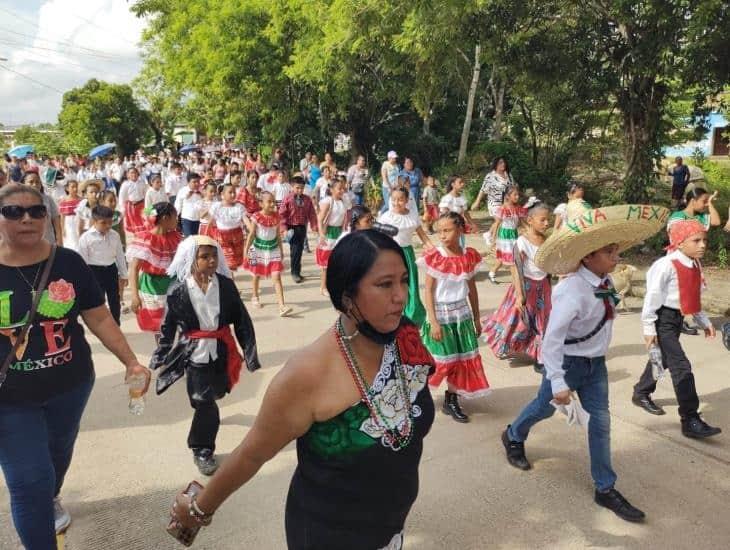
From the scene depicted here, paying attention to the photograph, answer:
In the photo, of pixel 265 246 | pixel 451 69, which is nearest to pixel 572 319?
pixel 265 246

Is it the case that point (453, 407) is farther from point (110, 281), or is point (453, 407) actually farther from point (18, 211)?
point (110, 281)

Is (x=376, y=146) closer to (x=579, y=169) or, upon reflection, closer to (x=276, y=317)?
(x=579, y=169)

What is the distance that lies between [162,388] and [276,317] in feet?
13.1

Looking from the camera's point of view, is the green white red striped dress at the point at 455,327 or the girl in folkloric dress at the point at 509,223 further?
the girl in folkloric dress at the point at 509,223

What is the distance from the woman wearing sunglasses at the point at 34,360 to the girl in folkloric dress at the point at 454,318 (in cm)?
272

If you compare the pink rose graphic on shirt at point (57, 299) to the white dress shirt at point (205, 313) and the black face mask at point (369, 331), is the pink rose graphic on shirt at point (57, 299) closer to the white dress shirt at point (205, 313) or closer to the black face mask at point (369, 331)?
the white dress shirt at point (205, 313)

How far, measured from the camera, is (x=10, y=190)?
2.90 m

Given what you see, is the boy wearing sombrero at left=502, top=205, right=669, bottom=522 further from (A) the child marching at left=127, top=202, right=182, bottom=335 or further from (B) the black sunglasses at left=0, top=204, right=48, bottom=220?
(A) the child marching at left=127, top=202, right=182, bottom=335

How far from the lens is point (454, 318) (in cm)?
504

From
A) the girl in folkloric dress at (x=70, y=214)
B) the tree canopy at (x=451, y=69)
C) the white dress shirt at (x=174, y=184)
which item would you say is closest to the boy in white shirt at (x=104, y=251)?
the girl in folkloric dress at (x=70, y=214)

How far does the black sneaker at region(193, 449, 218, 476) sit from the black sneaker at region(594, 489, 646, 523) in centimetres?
242

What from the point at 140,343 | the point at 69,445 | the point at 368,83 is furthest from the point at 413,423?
the point at 368,83

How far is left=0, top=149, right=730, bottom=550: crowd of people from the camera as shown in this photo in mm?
1953

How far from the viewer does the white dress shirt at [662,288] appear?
4492 mm
